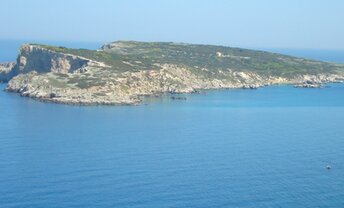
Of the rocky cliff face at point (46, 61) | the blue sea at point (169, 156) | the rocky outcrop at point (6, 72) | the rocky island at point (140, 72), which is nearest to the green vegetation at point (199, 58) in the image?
the rocky island at point (140, 72)

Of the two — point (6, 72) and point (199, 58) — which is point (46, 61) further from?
point (199, 58)

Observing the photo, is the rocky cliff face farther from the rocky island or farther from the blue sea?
the blue sea

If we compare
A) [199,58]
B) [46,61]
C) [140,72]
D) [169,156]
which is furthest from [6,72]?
[169,156]

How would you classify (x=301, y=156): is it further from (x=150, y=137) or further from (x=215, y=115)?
(x=215, y=115)

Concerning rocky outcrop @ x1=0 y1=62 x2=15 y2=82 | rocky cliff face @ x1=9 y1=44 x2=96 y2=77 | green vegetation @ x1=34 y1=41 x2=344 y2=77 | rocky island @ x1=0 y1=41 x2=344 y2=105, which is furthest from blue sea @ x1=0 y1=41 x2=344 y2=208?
rocky outcrop @ x1=0 y1=62 x2=15 y2=82

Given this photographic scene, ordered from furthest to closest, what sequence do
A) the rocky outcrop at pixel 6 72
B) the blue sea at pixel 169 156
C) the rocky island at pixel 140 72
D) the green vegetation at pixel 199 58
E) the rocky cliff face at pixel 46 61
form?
the rocky outcrop at pixel 6 72 → the green vegetation at pixel 199 58 → the rocky cliff face at pixel 46 61 → the rocky island at pixel 140 72 → the blue sea at pixel 169 156

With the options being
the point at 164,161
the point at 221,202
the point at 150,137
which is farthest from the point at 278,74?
the point at 221,202

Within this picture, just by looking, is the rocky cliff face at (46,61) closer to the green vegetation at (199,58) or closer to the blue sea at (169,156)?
the green vegetation at (199,58)
